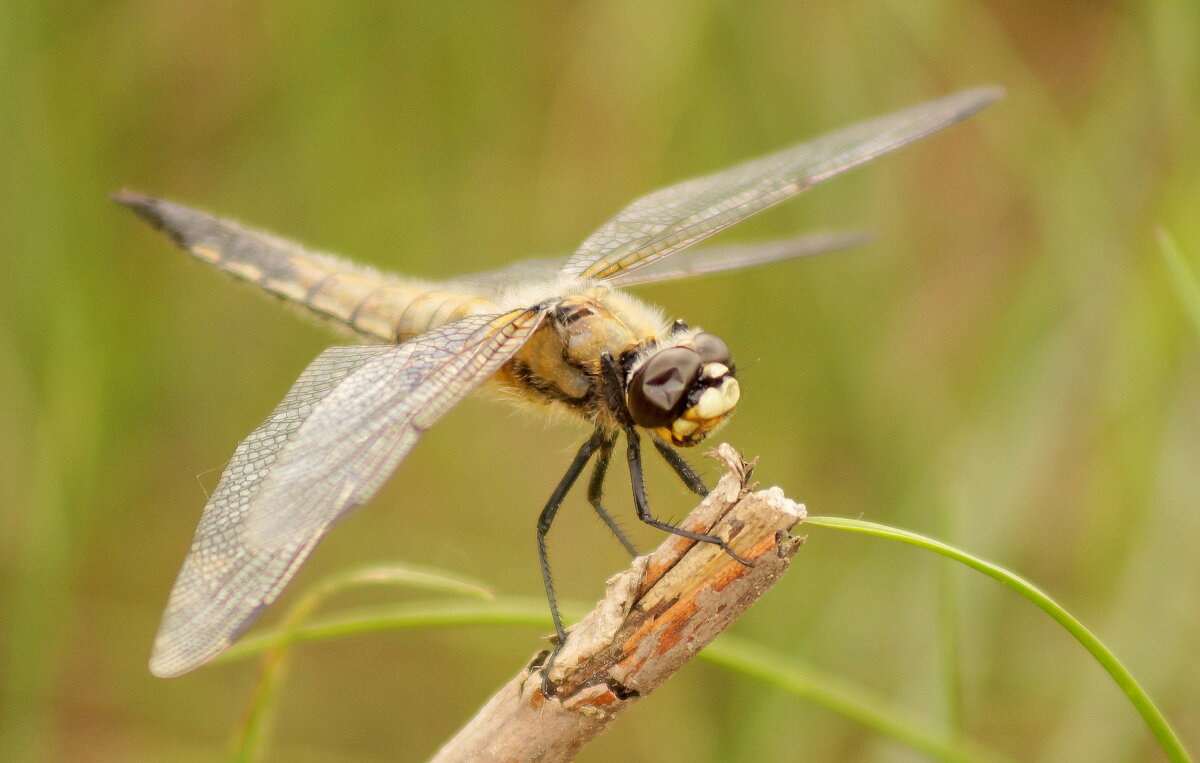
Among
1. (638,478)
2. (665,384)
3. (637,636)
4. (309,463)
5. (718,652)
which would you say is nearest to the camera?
(637,636)

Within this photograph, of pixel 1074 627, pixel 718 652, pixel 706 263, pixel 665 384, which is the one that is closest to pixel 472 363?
pixel 665 384

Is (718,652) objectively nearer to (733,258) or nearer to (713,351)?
(713,351)

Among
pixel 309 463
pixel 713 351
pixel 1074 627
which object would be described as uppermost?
pixel 713 351

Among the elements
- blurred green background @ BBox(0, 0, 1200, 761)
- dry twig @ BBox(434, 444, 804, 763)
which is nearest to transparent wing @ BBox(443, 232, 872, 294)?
blurred green background @ BBox(0, 0, 1200, 761)

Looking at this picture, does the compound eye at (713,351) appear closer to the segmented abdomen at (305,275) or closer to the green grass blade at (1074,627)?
the segmented abdomen at (305,275)

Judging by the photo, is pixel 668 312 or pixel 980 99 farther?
pixel 668 312

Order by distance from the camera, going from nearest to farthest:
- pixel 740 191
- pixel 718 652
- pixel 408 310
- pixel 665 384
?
pixel 718 652 → pixel 665 384 → pixel 740 191 → pixel 408 310

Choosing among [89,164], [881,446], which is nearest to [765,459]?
[881,446]

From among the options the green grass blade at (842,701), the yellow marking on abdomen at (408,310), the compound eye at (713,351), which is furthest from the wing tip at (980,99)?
the green grass blade at (842,701)
